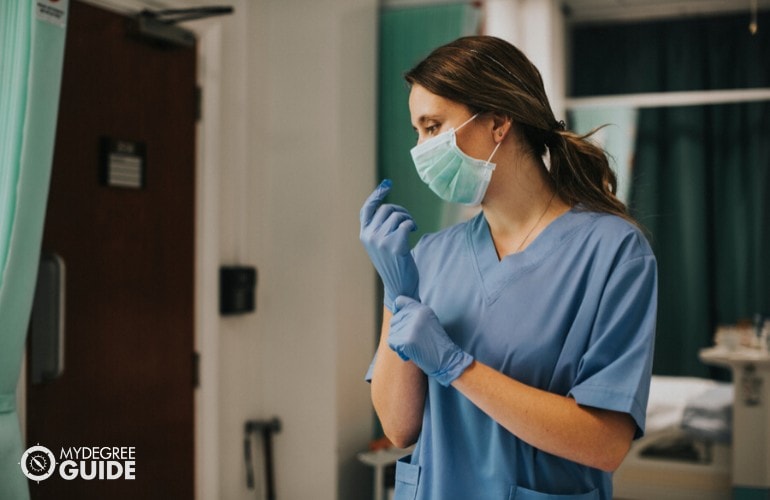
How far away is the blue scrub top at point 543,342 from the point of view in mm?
1089

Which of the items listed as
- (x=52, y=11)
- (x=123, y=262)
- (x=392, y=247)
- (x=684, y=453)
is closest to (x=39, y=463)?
(x=123, y=262)

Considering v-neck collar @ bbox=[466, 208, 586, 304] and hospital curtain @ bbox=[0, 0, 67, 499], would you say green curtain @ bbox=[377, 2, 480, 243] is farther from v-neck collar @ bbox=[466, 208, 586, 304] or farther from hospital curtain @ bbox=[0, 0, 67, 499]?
v-neck collar @ bbox=[466, 208, 586, 304]

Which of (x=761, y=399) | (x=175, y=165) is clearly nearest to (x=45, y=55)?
(x=175, y=165)

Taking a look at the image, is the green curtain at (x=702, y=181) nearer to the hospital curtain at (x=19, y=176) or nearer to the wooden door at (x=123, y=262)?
the wooden door at (x=123, y=262)

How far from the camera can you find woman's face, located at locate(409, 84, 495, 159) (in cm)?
121

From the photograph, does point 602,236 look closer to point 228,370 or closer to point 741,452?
point 228,370

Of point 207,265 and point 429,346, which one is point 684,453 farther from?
point 429,346

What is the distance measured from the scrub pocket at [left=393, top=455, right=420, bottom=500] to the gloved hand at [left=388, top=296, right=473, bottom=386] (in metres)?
0.21

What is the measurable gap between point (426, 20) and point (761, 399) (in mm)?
1994

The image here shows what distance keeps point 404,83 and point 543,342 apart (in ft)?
6.17

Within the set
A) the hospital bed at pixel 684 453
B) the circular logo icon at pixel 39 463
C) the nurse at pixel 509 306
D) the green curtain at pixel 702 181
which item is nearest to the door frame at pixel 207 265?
the circular logo icon at pixel 39 463

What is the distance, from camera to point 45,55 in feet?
5.58

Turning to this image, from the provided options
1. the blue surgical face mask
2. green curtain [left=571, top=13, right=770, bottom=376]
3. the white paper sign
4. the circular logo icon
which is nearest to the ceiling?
green curtain [left=571, top=13, right=770, bottom=376]

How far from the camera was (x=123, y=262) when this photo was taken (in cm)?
222
